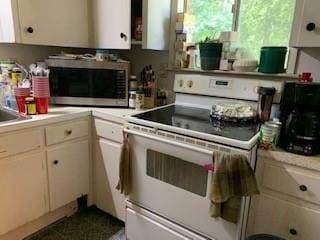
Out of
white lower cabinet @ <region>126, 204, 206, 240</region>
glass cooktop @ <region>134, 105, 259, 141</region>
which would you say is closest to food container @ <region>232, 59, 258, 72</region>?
glass cooktop @ <region>134, 105, 259, 141</region>

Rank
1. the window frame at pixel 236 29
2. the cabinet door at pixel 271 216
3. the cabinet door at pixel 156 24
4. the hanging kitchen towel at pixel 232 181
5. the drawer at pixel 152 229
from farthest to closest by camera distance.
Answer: the cabinet door at pixel 156 24, the window frame at pixel 236 29, the drawer at pixel 152 229, the cabinet door at pixel 271 216, the hanging kitchen towel at pixel 232 181

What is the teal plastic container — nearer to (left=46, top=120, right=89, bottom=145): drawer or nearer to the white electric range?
the white electric range

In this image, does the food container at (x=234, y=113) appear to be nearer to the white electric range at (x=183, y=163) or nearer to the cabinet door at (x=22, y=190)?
the white electric range at (x=183, y=163)

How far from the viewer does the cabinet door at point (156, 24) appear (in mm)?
1771

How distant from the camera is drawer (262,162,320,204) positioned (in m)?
1.12

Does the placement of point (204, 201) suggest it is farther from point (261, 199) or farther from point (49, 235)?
point (49, 235)

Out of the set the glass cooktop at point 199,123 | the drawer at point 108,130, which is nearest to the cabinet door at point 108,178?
the drawer at point 108,130

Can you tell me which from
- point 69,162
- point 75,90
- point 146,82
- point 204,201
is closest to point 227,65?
point 146,82

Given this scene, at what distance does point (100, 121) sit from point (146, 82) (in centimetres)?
45

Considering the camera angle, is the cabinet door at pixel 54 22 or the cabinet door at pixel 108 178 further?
the cabinet door at pixel 108 178

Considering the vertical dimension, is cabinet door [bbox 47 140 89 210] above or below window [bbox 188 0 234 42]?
below

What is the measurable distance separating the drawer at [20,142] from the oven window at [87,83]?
44cm

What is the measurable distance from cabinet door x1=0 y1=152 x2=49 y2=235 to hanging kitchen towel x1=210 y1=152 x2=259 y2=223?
3.68ft

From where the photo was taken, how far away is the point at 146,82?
192 cm
